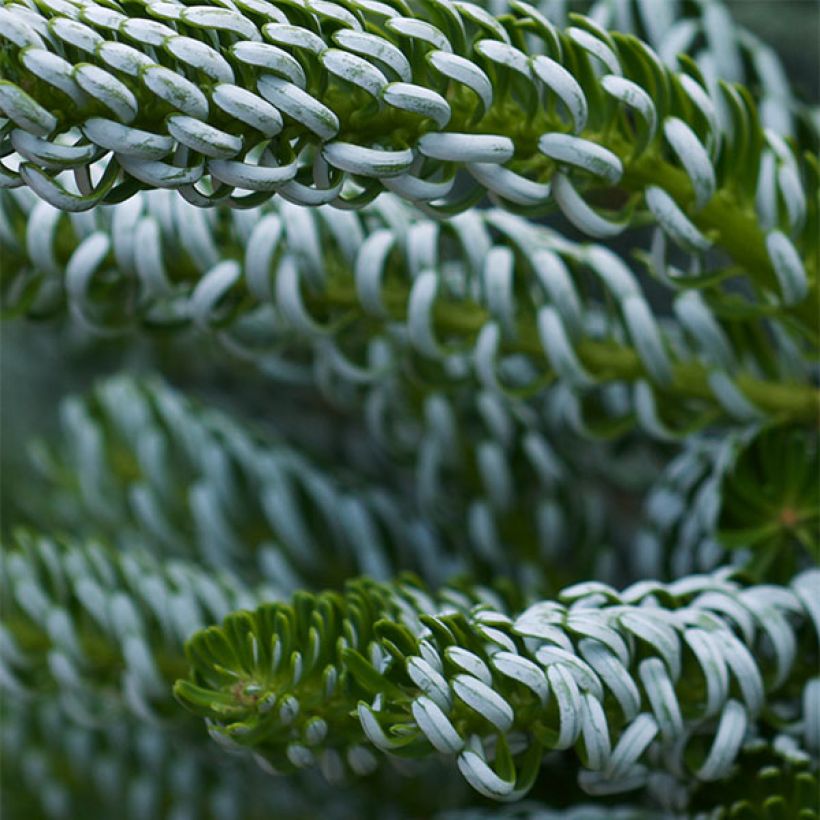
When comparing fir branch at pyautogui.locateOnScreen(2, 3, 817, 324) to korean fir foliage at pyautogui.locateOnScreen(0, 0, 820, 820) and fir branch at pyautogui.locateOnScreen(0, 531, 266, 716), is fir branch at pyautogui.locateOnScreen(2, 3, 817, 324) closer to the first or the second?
korean fir foliage at pyautogui.locateOnScreen(0, 0, 820, 820)

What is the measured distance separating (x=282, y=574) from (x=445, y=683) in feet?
0.53

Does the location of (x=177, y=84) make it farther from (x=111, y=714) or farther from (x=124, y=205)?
(x=111, y=714)

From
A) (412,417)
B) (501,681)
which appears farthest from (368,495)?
(501,681)

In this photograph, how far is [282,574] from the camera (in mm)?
378

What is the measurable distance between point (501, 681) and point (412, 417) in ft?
0.51

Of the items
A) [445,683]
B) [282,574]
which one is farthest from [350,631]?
[282,574]

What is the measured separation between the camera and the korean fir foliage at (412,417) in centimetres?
21

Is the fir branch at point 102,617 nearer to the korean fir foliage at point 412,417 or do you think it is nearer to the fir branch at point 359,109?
the korean fir foliage at point 412,417

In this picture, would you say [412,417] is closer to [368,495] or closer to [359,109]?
[368,495]

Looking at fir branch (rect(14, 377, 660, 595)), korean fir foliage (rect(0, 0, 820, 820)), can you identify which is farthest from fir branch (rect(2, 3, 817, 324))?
fir branch (rect(14, 377, 660, 595))

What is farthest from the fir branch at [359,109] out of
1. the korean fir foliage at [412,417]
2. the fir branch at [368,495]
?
the fir branch at [368,495]

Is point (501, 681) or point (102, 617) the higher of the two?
point (501, 681)

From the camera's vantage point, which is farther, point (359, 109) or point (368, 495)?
Answer: point (368, 495)

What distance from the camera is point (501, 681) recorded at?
23cm
